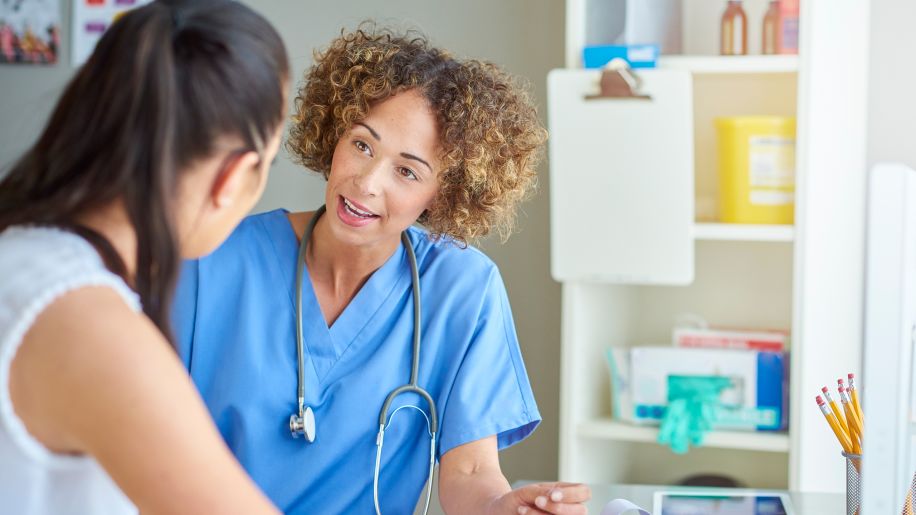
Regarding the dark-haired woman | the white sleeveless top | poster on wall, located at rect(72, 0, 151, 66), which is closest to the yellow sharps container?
the dark-haired woman

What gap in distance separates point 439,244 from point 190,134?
0.86 metres

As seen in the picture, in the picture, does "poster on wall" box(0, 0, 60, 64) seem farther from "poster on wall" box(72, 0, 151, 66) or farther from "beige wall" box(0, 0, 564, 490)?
"beige wall" box(0, 0, 564, 490)

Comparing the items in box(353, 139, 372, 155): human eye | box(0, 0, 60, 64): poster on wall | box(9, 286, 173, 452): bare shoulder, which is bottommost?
box(9, 286, 173, 452): bare shoulder

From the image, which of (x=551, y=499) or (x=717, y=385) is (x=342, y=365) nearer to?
(x=551, y=499)

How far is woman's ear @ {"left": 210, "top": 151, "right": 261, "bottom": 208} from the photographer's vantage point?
854 millimetres

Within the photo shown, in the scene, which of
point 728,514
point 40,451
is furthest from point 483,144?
point 40,451

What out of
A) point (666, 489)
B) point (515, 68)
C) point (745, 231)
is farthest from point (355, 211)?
point (515, 68)

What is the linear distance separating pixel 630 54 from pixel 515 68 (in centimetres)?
56

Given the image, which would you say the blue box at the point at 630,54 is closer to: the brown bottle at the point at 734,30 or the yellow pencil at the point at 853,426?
the brown bottle at the point at 734,30

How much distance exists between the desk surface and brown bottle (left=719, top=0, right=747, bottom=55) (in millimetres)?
957

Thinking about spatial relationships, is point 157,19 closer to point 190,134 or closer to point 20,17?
point 190,134

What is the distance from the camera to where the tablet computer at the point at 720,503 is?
1.45 m

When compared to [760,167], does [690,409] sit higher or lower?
lower

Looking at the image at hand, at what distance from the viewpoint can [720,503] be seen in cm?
150
